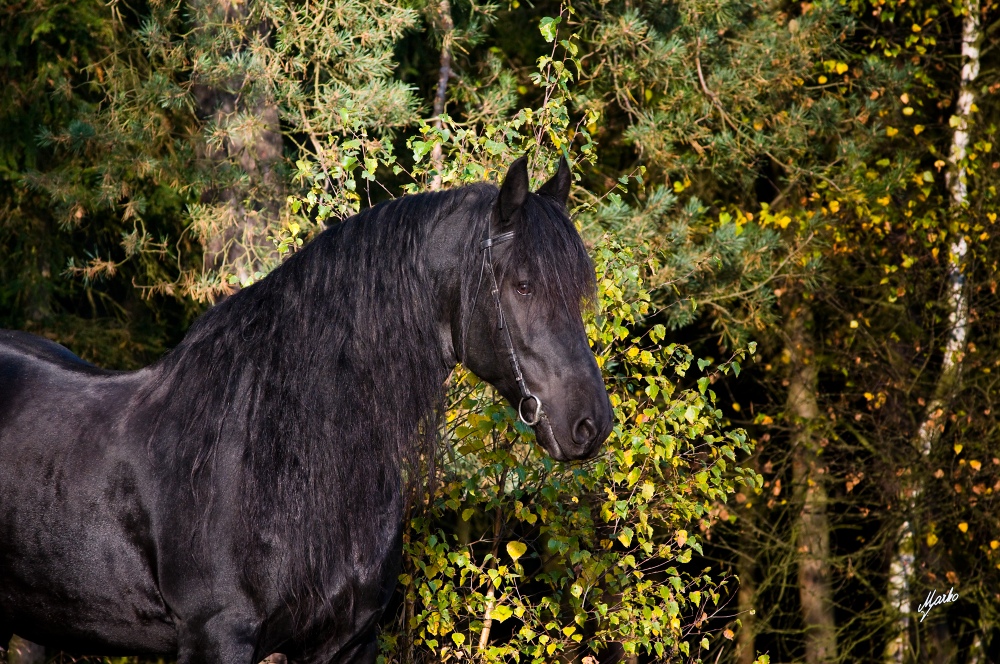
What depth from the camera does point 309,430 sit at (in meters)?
2.81

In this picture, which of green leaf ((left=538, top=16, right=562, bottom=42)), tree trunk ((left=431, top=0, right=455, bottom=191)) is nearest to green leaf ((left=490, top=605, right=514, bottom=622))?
green leaf ((left=538, top=16, right=562, bottom=42))

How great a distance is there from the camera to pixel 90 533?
2.95m

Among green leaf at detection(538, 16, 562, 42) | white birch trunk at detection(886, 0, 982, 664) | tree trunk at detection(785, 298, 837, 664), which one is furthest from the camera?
tree trunk at detection(785, 298, 837, 664)

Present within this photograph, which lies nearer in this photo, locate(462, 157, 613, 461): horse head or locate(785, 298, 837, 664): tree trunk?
locate(462, 157, 613, 461): horse head

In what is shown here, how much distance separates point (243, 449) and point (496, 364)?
2.48 feet

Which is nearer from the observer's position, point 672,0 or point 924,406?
point 672,0

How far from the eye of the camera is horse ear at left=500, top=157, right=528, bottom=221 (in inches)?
105

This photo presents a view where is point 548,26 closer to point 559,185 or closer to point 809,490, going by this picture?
point 559,185

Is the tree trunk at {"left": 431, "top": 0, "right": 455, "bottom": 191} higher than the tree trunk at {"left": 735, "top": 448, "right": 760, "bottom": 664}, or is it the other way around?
the tree trunk at {"left": 431, "top": 0, "right": 455, "bottom": 191}

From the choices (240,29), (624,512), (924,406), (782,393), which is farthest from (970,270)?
(240,29)

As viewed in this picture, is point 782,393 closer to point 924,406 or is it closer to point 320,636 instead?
Answer: point 924,406

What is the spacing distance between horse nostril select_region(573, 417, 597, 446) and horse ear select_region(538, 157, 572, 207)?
72 centimetres

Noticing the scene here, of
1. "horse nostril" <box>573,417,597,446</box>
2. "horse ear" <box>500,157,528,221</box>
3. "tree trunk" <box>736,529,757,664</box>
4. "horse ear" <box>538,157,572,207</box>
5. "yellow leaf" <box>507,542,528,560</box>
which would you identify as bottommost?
"tree trunk" <box>736,529,757,664</box>

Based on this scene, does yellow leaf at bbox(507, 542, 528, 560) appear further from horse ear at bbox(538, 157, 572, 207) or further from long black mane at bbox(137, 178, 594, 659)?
horse ear at bbox(538, 157, 572, 207)
